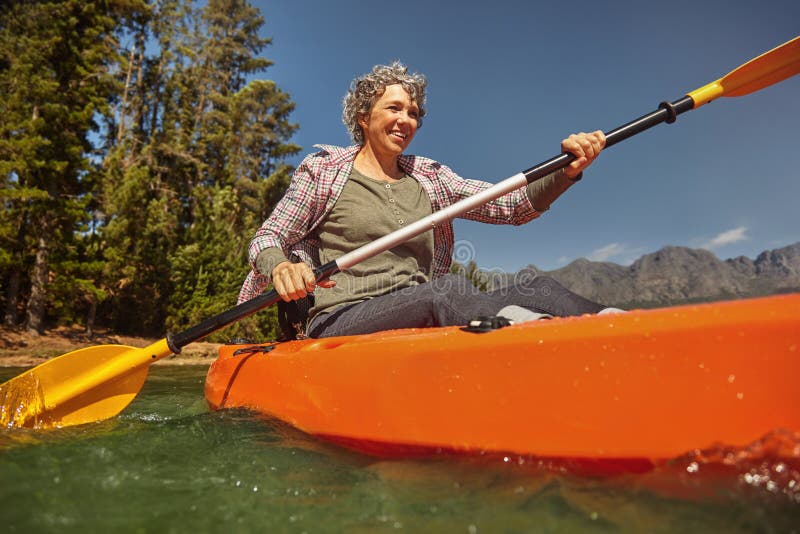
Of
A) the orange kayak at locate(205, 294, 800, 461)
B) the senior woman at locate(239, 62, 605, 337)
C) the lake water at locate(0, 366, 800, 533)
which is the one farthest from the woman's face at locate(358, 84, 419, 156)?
the lake water at locate(0, 366, 800, 533)

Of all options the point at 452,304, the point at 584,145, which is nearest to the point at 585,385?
the point at 452,304

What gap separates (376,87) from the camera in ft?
8.77

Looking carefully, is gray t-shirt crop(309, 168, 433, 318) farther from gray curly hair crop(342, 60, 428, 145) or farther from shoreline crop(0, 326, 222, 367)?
shoreline crop(0, 326, 222, 367)

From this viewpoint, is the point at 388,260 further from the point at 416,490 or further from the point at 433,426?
the point at 416,490

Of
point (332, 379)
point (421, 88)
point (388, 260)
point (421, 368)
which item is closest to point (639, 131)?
point (421, 88)

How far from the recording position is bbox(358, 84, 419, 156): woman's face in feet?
8.48

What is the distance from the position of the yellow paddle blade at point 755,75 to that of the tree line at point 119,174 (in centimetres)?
1173

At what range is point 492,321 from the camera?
136 cm

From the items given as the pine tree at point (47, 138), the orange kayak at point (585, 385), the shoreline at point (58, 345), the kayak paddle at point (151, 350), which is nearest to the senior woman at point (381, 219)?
the kayak paddle at point (151, 350)

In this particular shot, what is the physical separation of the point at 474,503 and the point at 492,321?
507mm

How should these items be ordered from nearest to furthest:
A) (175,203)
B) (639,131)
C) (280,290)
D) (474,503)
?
(474,503)
(280,290)
(639,131)
(175,203)

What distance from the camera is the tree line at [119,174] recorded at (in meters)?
10.1

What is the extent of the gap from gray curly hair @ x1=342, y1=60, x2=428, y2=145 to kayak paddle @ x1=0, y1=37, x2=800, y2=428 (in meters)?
0.91

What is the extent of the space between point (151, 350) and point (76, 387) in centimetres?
41
